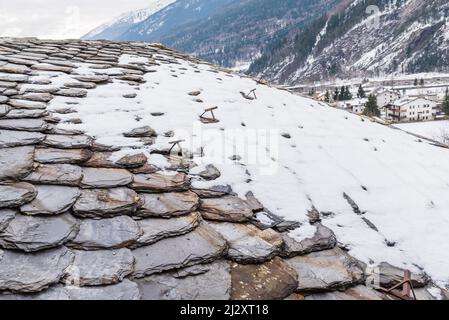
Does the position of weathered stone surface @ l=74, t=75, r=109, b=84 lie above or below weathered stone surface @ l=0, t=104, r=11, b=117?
above

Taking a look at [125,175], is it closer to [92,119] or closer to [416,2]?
[92,119]

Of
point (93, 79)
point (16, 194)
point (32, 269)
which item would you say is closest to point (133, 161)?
point (16, 194)

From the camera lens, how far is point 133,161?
3131 mm

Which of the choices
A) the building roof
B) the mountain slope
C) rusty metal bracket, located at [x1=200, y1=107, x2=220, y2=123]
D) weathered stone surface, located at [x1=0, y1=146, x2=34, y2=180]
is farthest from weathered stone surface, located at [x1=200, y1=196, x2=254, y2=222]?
the mountain slope

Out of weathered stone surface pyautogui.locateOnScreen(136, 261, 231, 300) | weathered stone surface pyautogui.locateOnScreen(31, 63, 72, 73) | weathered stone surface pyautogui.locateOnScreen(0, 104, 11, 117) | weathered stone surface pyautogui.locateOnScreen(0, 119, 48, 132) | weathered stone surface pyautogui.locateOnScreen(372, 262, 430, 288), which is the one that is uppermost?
weathered stone surface pyautogui.locateOnScreen(31, 63, 72, 73)

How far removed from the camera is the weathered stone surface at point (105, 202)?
2.46 m

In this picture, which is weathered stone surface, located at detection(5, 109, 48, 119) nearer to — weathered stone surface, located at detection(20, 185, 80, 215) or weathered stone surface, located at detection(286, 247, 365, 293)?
weathered stone surface, located at detection(20, 185, 80, 215)

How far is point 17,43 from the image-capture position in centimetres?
659

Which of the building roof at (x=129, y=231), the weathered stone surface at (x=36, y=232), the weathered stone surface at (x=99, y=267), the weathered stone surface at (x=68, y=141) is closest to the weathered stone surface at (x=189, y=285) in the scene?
the building roof at (x=129, y=231)

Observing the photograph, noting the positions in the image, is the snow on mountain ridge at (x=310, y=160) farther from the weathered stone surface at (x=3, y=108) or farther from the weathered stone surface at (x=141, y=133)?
the weathered stone surface at (x=3, y=108)

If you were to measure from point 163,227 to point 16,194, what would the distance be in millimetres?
933

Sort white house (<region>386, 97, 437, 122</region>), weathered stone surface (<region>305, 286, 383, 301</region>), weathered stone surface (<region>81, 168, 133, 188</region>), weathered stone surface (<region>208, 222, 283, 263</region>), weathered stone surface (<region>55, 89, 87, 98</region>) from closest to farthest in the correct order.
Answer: weathered stone surface (<region>305, 286, 383, 301</region>) → weathered stone surface (<region>208, 222, 283, 263</region>) → weathered stone surface (<region>81, 168, 133, 188</region>) → weathered stone surface (<region>55, 89, 87, 98</region>) → white house (<region>386, 97, 437, 122</region>)

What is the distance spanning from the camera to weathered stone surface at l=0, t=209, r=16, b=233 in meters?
2.18

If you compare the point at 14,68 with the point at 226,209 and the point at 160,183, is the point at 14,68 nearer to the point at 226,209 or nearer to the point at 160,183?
the point at 160,183
